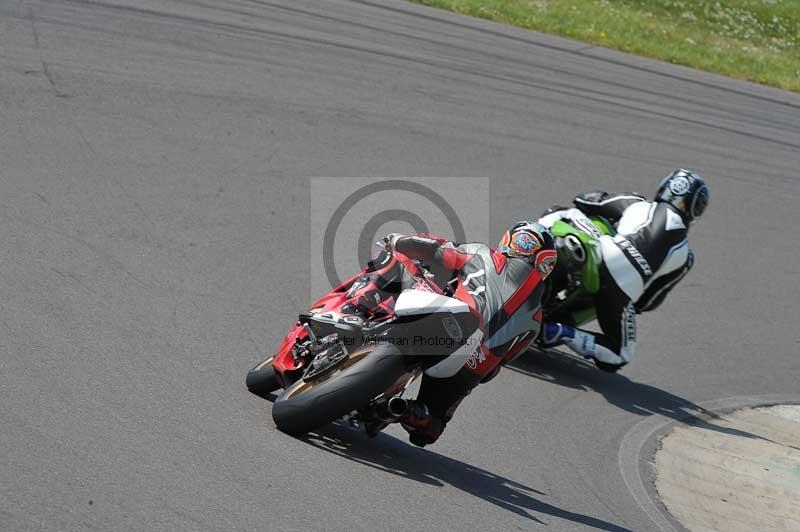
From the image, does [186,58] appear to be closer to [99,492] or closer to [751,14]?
[99,492]

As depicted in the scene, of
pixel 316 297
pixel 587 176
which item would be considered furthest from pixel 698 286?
pixel 316 297

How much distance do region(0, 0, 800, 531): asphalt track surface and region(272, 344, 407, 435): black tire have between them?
196 mm

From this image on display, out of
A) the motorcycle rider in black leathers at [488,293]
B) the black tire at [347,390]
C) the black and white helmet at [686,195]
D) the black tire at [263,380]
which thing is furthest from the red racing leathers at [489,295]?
the black and white helmet at [686,195]

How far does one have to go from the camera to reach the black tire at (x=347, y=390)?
214 inches

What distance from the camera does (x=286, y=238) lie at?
30.1 ft

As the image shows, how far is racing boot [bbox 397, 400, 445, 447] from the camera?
6035 mm

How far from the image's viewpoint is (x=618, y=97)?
601 inches

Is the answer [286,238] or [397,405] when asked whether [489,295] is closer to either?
[397,405]

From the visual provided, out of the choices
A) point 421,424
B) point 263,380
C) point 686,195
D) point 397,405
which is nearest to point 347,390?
point 397,405

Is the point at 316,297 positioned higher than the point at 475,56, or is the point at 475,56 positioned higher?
the point at 475,56

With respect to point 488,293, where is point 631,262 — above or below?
below

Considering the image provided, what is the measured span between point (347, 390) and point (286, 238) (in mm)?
3907

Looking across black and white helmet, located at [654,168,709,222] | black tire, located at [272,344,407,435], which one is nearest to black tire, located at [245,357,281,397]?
black tire, located at [272,344,407,435]

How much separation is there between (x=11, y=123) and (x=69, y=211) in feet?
5.94
